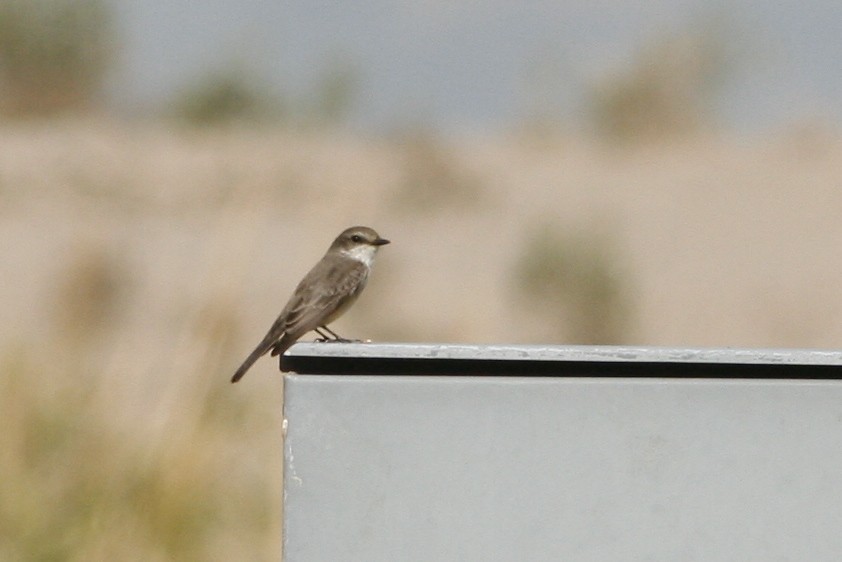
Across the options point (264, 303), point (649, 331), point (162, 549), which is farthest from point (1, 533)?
point (649, 331)

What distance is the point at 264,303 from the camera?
18.0 m

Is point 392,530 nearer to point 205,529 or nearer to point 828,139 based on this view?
point 205,529

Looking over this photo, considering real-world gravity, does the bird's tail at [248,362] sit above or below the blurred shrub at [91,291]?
above

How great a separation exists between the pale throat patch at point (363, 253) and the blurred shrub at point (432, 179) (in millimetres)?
17396

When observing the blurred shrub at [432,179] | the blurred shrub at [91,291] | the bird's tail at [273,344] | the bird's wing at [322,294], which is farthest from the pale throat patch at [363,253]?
the blurred shrub at [432,179]

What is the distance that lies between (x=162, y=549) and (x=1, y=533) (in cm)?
75

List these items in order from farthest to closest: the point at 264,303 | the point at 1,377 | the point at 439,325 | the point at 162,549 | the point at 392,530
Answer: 1. the point at 264,303
2. the point at 439,325
3. the point at 1,377
4. the point at 162,549
5. the point at 392,530

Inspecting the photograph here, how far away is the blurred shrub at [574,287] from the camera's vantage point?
56.2ft

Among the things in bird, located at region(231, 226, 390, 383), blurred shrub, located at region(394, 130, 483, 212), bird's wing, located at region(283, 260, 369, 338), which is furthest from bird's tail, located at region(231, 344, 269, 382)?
blurred shrub, located at region(394, 130, 483, 212)

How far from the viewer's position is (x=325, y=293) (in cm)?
739

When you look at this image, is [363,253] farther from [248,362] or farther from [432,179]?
[432,179]

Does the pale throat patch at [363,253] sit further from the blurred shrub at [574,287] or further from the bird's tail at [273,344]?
the blurred shrub at [574,287]

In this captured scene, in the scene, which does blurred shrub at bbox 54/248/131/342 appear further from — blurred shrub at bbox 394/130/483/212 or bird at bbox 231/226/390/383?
blurred shrub at bbox 394/130/483/212

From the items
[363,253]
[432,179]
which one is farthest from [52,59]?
[363,253]
